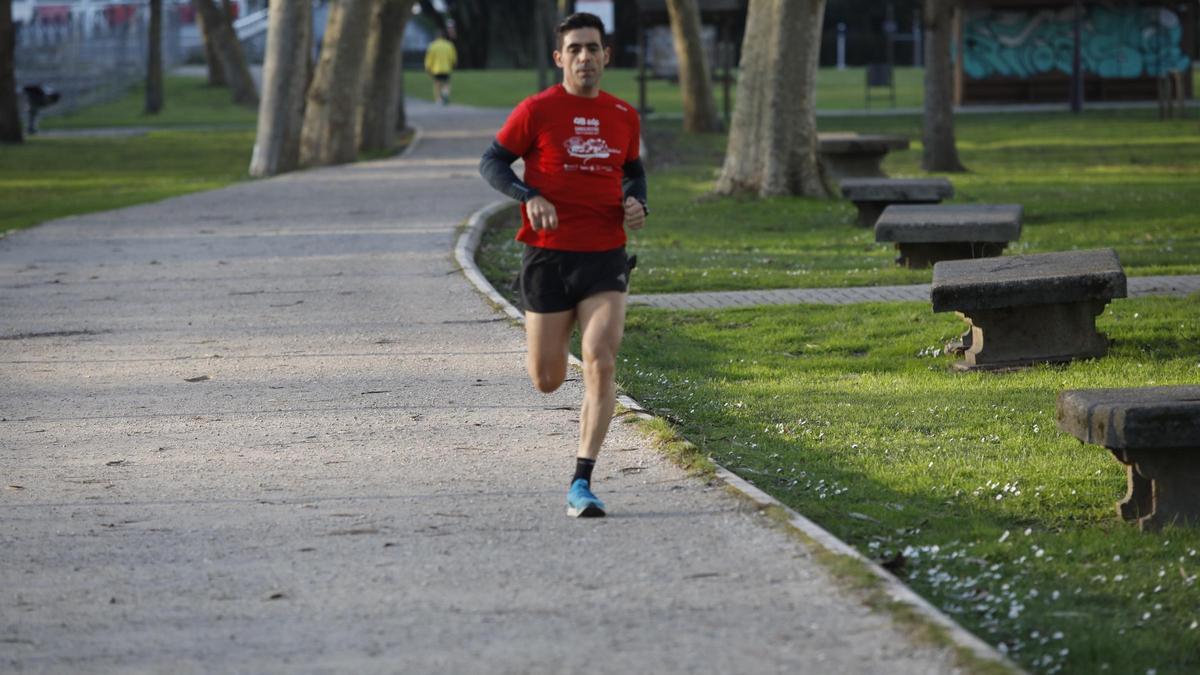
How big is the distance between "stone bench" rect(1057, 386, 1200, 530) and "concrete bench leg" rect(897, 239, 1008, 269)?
7.51m

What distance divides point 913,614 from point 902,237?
9.00m

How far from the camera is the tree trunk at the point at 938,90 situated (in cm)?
2400

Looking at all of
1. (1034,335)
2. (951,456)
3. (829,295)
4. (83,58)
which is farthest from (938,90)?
(83,58)

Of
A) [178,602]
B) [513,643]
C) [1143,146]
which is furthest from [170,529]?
[1143,146]

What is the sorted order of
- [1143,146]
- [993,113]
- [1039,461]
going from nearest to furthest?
[1039,461] < [1143,146] < [993,113]

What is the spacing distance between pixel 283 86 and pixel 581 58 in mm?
22022

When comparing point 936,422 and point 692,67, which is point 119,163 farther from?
point 936,422

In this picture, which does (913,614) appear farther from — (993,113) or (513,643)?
(993,113)

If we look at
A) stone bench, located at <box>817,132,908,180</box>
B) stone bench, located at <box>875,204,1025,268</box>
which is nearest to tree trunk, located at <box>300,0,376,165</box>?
stone bench, located at <box>817,132,908,180</box>

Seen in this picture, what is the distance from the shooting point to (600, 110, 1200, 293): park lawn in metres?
14.3

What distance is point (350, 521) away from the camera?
6406 millimetres

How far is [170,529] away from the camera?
635 cm

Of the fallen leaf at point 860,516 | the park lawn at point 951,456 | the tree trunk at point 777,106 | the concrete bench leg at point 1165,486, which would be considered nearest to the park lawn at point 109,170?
the tree trunk at point 777,106

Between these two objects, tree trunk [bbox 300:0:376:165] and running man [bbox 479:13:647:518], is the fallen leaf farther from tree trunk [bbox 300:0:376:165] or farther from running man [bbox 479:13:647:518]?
tree trunk [bbox 300:0:376:165]
